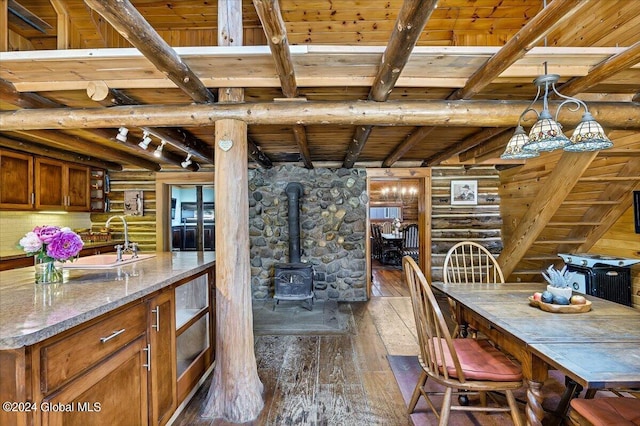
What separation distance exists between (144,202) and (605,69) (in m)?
5.92

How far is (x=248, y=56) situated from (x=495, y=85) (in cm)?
177

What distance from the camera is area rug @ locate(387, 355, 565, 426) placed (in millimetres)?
2043

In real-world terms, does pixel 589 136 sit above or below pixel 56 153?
below

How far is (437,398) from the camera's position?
2277 millimetres

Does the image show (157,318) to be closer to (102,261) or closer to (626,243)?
(102,261)

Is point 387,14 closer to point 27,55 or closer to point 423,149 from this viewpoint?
point 423,149

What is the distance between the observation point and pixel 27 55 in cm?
184

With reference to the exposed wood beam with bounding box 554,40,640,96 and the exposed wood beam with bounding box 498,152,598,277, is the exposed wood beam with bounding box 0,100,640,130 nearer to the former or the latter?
the exposed wood beam with bounding box 554,40,640,96

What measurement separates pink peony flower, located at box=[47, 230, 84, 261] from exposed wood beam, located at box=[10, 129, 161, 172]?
1.91 metres

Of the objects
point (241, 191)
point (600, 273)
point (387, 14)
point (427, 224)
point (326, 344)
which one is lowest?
point (326, 344)

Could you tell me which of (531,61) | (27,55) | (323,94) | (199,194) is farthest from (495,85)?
(199,194)

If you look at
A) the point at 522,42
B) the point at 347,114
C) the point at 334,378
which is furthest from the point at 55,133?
the point at 522,42

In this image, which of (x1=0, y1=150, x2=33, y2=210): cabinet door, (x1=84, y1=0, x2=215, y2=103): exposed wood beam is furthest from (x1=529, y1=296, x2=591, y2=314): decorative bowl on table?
(x1=0, y1=150, x2=33, y2=210): cabinet door

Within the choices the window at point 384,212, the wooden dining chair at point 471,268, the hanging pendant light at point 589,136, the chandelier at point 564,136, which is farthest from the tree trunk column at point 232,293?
the window at point 384,212
